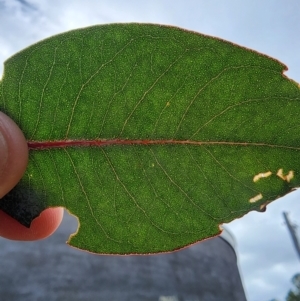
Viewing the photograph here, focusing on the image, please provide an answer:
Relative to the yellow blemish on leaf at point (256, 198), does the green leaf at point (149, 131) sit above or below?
above

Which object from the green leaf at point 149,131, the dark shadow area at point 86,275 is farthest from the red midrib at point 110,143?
the dark shadow area at point 86,275

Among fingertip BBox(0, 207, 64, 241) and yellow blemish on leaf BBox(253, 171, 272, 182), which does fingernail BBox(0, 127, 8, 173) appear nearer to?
fingertip BBox(0, 207, 64, 241)

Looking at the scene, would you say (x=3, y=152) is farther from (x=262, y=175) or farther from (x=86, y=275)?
(x=86, y=275)

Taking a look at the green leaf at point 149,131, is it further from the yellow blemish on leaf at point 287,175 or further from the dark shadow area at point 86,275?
the dark shadow area at point 86,275

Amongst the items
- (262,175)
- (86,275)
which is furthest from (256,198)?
(86,275)

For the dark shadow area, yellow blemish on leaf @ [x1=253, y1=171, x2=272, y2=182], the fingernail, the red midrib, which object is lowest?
yellow blemish on leaf @ [x1=253, y1=171, x2=272, y2=182]

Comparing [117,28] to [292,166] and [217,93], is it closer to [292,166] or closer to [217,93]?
[217,93]

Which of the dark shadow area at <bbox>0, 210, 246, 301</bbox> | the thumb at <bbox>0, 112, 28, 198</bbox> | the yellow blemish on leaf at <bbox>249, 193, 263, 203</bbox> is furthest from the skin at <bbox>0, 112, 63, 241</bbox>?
the dark shadow area at <bbox>0, 210, 246, 301</bbox>
